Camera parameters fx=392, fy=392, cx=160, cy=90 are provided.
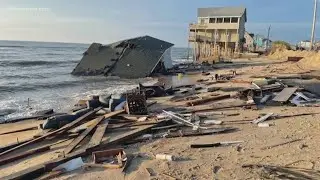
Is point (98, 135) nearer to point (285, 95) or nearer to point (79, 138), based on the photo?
point (79, 138)

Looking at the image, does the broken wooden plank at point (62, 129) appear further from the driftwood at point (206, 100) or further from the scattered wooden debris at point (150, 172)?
the driftwood at point (206, 100)

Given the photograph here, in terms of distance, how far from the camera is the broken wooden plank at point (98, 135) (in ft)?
33.4

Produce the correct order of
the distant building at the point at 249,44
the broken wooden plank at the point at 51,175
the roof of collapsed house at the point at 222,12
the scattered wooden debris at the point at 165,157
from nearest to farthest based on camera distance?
the broken wooden plank at the point at 51,175
the scattered wooden debris at the point at 165,157
the roof of collapsed house at the point at 222,12
the distant building at the point at 249,44

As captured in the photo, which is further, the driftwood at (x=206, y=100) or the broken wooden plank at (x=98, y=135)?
the driftwood at (x=206, y=100)

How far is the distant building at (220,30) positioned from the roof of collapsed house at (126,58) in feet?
87.0

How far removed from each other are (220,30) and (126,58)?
3236 cm

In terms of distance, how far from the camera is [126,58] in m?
39.9

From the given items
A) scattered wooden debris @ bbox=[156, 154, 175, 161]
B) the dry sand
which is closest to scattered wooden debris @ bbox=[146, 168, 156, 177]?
the dry sand

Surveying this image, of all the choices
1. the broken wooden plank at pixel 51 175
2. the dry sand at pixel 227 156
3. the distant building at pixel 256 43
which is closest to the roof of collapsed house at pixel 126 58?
the dry sand at pixel 227 156

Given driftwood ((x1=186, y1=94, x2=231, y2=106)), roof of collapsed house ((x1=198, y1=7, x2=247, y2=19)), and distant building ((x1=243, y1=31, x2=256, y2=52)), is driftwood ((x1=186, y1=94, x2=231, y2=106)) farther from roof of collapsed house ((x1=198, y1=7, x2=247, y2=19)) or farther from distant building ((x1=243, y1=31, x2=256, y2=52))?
distant building ((x1=243, y1=31, x2=256, y2=52))

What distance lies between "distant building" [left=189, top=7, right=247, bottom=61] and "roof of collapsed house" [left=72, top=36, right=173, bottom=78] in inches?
1045

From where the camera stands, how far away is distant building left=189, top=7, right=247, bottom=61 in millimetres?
66375

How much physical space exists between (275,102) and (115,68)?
25408mm

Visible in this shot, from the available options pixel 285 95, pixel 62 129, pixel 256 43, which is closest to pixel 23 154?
pixel 62 129
